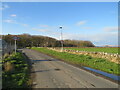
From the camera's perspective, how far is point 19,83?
21.9 feet

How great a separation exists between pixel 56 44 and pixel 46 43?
8.72m

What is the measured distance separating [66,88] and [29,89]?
1809 mm

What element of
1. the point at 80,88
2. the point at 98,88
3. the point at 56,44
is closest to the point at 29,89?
the point at 80,88

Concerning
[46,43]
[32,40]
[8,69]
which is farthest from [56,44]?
[8,69]

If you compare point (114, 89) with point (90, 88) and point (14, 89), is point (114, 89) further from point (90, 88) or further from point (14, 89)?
point (14, 89)

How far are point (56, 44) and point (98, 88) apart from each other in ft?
305

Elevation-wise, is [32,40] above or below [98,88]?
above

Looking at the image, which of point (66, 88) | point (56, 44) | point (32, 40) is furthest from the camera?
point (32, 40)

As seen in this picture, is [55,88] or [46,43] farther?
[46,43]

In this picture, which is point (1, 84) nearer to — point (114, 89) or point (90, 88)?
point (90, 88)

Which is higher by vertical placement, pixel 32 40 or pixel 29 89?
pixel 32 40

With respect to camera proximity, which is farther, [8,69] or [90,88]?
[8,69]

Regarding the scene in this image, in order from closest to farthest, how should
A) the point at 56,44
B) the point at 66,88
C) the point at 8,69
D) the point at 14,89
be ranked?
the point at 14,89 → the point at 66,88 → the point at 8,69 → the point at 56,44

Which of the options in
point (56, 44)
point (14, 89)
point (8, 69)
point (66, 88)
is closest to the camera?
point (14, 89)
